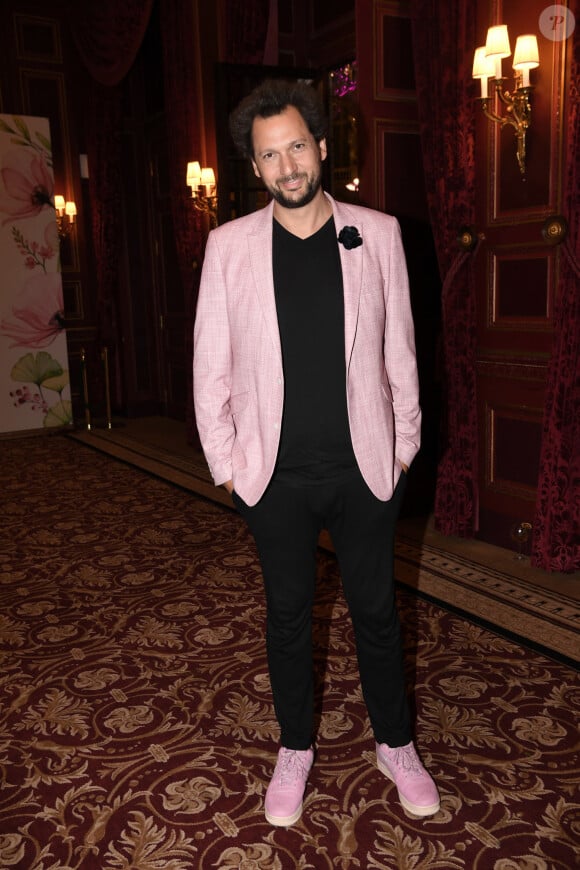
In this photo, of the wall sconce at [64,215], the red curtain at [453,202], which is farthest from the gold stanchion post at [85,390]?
the red curtain at [453,202]

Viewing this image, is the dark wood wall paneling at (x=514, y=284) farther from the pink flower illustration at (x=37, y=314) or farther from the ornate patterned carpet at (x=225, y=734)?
the pink flower illustration at (x=37, y=314)

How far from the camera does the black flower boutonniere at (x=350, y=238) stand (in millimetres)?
1957

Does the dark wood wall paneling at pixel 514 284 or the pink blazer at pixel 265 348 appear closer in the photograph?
the pink blazer at pixel 265 348

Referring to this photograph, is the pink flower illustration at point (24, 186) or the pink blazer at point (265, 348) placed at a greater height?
the pink flower illustration at point (24, 186)

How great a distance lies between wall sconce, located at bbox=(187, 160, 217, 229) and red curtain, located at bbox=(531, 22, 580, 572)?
11.6ft

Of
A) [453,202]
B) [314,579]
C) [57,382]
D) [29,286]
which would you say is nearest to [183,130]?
[29,286]

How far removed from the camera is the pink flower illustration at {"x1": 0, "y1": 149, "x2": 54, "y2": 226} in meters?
7.71

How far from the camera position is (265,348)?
1946 millimetres

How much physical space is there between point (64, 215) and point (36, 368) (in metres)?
1.94

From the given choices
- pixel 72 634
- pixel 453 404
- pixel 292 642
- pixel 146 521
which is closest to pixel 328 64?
pixel 453 404

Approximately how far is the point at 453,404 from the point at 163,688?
2.35 m

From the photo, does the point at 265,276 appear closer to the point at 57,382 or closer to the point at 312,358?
the point at 312,358

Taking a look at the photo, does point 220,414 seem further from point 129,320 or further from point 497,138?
point 129,320

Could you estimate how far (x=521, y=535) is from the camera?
4.13m
